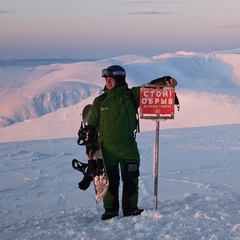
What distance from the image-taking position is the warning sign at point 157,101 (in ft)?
19.7

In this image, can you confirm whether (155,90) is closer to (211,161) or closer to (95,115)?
(95,115)

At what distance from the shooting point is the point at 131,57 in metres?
74.9

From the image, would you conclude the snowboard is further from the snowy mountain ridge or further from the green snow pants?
the snowy mountain ridge

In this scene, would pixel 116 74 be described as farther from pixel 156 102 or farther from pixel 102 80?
pixel 102 80

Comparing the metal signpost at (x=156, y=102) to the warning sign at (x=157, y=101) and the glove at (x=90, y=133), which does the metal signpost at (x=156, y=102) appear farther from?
the glove at (x=90, y=133)

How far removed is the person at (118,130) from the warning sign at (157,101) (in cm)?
9

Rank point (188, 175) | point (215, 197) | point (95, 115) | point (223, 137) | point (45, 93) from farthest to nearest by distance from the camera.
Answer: point (45, 93) < point (223, 137) < point (188, 175) < point (215, 197) < point (95, 115)

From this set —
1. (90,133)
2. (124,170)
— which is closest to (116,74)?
(90,133)

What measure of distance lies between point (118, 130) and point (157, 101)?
0.59 m

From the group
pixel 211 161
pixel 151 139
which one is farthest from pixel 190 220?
pixel 151 139

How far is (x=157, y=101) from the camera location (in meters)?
6.12

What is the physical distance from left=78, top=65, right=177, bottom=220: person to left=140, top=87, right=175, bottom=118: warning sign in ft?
0.29

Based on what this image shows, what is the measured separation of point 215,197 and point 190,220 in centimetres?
119

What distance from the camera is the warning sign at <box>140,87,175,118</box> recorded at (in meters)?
6.02
